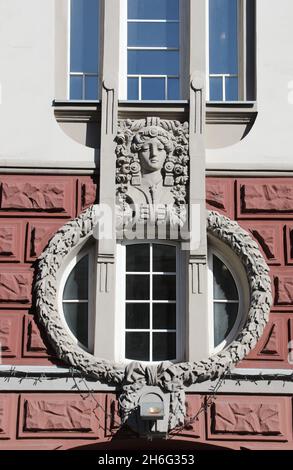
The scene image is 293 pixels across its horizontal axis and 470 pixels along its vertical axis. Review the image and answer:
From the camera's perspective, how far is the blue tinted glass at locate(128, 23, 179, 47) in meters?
12.9

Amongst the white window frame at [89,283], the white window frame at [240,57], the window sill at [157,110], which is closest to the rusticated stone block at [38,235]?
the white window frame at [89,283]

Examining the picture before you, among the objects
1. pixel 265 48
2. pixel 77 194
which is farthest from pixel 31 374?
pixel 265 48

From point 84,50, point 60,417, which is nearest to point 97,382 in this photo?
point 60,417

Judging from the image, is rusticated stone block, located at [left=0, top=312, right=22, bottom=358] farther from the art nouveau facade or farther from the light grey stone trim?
the light grey stone trim

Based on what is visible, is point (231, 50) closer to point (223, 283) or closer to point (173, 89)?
point (173, 89)

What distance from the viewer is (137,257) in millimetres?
12188

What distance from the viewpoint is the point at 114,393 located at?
11477 mm

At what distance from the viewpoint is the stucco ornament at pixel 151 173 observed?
1202cm

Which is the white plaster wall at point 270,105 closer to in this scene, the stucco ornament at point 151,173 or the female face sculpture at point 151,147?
the stucco ornament at point 151,173

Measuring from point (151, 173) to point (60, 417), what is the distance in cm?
299

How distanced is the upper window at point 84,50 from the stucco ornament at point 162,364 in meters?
1.65

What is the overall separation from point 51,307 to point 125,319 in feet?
2.88
